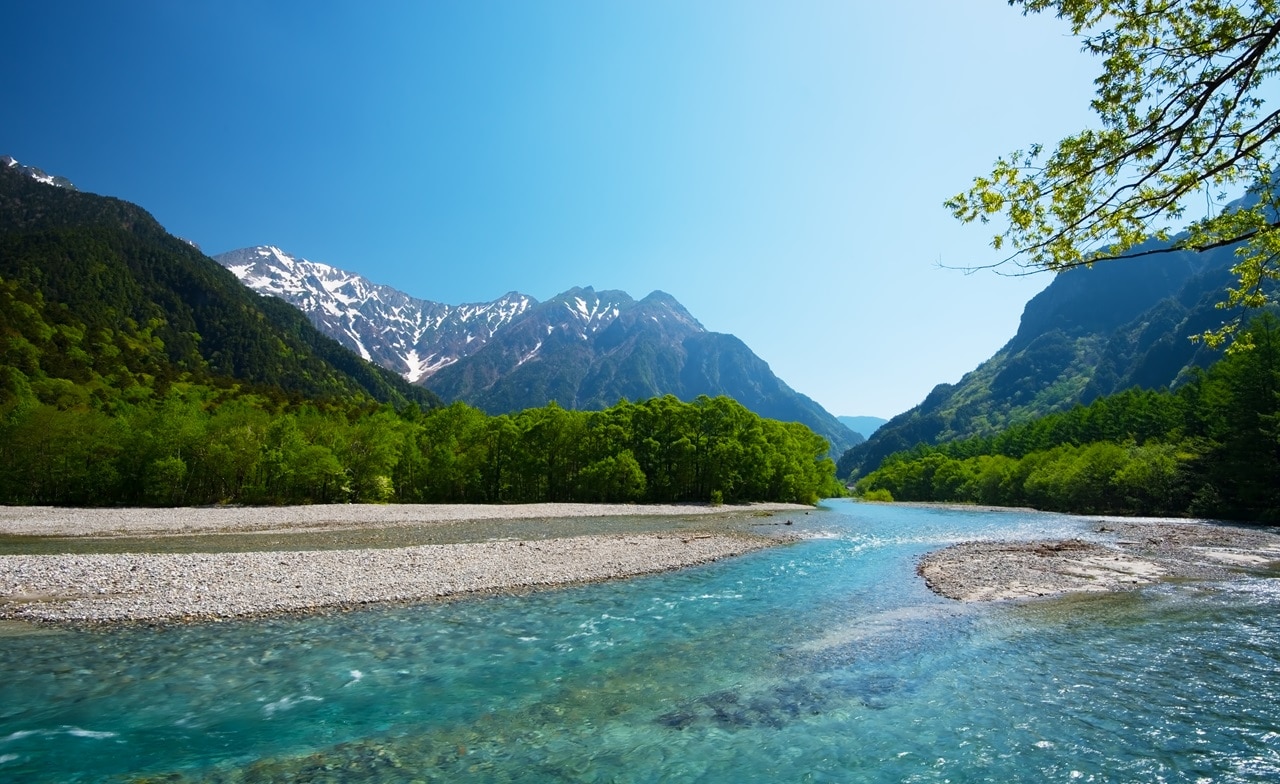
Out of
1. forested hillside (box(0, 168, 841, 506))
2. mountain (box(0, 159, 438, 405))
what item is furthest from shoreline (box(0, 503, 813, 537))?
mountain (box(0, 159, 438, 405))

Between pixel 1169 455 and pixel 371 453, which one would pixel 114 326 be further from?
pixel 1169 455

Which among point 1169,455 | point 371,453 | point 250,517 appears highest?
point 1169,455

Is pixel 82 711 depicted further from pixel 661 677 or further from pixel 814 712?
pixel 814 712

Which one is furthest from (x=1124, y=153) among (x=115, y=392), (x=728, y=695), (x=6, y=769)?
(x=115, y=392)

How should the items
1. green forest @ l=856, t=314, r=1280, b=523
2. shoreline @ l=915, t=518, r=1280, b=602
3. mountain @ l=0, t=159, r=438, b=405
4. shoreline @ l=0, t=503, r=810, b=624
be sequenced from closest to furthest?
shoreline @ l=0, t=503, r=810, b=624 → shoreline @ l=915, t=518, r=1280, b=602 → green forest @ l=856, t=314, r=1280, b=523 → mountain @ l=0, t=159, r=438, b=405

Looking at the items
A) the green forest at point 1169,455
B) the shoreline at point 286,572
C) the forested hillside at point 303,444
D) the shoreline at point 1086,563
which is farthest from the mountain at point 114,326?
the green forest at point 1169,455

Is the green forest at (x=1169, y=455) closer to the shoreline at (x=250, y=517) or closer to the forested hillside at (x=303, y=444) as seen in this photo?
the forested hillside at (x=303, y=444)

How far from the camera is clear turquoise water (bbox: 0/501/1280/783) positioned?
9156 mm

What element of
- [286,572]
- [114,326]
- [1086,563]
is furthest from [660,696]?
[114,326]

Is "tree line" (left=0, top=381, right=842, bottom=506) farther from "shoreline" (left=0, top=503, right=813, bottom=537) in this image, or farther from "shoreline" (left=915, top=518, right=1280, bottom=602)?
"shoreline" (left=915, top=518, right=1280, bottom=602)

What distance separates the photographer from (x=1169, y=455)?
6925cm

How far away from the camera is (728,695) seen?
12.1 meters

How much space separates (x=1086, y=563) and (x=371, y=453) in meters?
72.0

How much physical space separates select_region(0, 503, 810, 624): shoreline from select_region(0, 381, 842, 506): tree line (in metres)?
20.1
